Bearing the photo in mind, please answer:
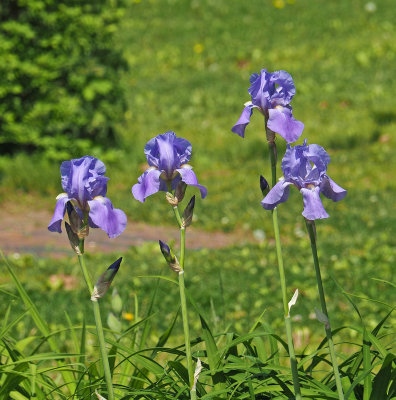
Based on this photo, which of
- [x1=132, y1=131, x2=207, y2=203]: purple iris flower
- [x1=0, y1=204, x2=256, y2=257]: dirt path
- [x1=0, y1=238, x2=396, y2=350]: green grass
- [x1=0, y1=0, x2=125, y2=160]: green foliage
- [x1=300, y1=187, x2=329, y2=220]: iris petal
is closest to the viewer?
[x1=300, y1=187, x2=329, y2=220]: iris petal

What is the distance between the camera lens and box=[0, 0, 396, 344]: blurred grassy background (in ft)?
21.4

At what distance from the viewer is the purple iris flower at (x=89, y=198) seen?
2.07 m

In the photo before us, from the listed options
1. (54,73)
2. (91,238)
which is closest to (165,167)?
(91,238)

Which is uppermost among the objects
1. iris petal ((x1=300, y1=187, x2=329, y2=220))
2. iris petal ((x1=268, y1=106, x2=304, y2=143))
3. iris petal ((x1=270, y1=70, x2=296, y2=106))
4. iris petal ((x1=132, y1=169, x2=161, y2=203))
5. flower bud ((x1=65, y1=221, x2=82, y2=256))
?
iris petal ((x1=270, y1=70, x2=296, y2=106))

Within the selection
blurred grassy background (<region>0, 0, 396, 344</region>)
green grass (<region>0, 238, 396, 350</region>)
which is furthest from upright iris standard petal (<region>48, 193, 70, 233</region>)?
green grass (<region>0, 238, 396, 350</region>)

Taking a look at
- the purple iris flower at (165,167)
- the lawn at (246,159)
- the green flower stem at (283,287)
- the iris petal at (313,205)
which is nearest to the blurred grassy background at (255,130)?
the lawn at (246,159)

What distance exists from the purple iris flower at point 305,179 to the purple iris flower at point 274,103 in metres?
0.07

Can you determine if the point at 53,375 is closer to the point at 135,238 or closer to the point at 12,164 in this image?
the point at 135,238

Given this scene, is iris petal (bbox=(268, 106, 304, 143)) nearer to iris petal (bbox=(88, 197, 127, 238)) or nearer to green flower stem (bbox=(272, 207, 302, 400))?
green flower stem (bbox=(272, 207, 302, 400))

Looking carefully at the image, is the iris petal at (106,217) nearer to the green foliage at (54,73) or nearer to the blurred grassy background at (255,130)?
the blurred grassy background at (255,130)

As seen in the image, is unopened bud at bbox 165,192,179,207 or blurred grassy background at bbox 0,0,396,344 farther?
blurred grassy background at bbox 0,0,396,344

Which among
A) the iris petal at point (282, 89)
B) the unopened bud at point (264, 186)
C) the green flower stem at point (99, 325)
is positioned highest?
the iris petal at point (282, 89)

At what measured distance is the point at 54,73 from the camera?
10.2 m

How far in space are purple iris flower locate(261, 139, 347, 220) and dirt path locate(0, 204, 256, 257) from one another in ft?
18.3
